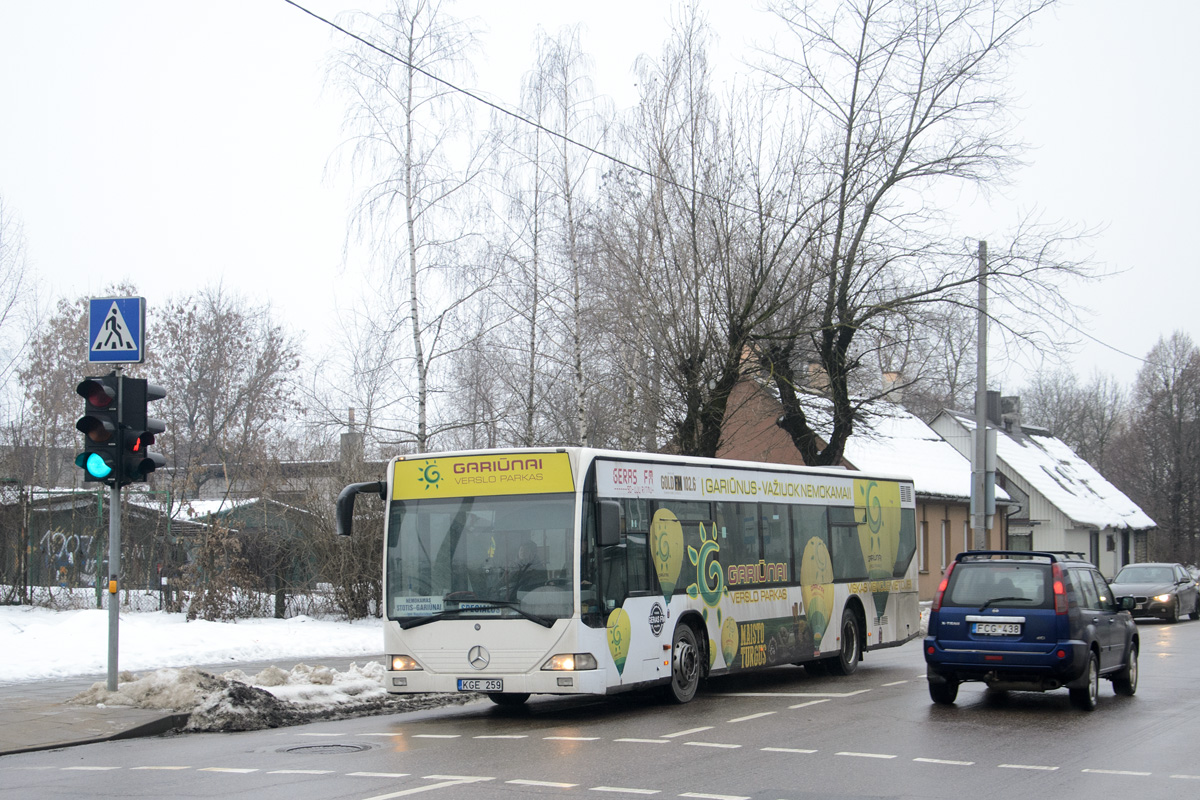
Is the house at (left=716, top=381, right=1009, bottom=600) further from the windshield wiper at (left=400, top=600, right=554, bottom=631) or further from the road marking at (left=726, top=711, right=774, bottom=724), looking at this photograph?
the windshield wiper at (left=400, top=600, right=554, bottom=631)

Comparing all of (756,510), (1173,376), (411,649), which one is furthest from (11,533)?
(1173,376)

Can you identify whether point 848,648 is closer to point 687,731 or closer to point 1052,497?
point 687,731

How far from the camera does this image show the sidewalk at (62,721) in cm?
1077

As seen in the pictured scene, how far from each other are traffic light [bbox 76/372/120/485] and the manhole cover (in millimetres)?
3868

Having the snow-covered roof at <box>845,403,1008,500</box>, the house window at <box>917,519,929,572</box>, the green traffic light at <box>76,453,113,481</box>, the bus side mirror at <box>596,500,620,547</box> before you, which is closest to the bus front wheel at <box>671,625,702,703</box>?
the bus side mirror at <box>596,500,620,547</box>

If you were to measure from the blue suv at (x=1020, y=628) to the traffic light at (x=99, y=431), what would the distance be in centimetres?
895

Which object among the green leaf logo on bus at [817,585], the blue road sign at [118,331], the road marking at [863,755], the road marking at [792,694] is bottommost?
the road marking at [792,694]

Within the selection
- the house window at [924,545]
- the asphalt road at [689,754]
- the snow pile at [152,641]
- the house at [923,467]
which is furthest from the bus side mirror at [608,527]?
the house window at [924,545]

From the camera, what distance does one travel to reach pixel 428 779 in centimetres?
880

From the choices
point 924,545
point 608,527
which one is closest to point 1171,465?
point 924,545

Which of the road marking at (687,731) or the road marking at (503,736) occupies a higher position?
the road marking at (687,731)

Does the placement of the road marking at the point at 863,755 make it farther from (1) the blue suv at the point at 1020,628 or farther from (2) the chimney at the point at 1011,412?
(2) the chimney at the point at 1011,412

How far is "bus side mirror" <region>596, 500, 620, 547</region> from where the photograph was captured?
1226 centimetres

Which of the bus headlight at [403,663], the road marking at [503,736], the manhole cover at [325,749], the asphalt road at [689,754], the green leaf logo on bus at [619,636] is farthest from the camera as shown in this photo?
the bus headlight at [403,663]
